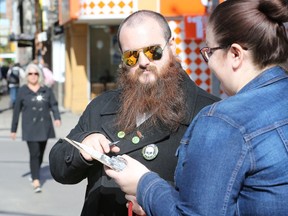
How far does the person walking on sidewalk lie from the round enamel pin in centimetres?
572

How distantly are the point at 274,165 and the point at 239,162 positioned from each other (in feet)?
0.33

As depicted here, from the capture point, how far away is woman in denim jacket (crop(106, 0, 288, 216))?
5.10 ft

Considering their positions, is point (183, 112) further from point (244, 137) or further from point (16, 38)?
point (16, 38)

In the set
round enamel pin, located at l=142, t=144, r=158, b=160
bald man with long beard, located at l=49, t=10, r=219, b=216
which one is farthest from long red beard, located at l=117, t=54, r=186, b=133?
round enamel pin, located at l=142, t=144, r=158, b=160

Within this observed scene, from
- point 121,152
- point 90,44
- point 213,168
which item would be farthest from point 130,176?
point 90,44

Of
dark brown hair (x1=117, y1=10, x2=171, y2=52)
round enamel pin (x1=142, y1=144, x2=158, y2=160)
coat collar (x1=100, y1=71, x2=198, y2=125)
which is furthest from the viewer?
dark brown hair (x1=117, y1=10, x2=171, y2=52)

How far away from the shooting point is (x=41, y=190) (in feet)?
26.4

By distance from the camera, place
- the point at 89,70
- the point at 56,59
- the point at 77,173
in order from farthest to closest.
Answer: the point at 56,59
the point at 89,70
the point at 77,173

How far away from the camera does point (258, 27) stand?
167cm

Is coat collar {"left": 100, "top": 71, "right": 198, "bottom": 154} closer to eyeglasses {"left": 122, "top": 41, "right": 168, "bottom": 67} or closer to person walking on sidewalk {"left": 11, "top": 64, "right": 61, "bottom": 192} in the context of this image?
eyeglasses {"left": 122, "top": 41, "right": 168, "bottom": 67}

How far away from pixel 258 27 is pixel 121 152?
2.93 ft

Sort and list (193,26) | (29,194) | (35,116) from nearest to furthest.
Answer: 1. (29,194)
2. (35,116)
3. (193,26)

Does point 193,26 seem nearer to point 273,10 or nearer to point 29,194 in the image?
point 29,194

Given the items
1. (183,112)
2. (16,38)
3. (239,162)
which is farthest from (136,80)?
(16,38)
